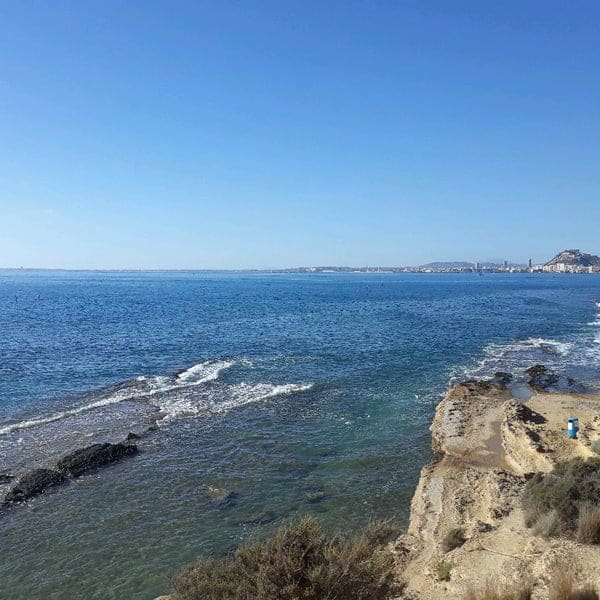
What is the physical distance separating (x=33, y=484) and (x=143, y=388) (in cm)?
1511

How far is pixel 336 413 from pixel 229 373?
41.9 ft

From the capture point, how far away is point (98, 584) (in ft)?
45.2

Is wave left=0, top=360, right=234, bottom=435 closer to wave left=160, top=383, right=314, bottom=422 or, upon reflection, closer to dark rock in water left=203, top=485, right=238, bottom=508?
wave left=160, top=383, right=314, bottom=422

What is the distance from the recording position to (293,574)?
29.5ft

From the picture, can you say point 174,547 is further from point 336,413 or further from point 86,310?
point 86,310

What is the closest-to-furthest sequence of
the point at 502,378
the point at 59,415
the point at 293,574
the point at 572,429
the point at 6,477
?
the point at 293,574
the point at 6,477
the point at 572,429
the point at 59,415
the point at 502,378

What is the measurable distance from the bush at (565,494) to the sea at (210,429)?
4.50m

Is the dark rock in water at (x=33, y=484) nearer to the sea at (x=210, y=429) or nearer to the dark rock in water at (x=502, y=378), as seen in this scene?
the sea at (x=210, y=429)

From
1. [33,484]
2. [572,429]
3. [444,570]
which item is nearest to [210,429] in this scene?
[33,484]

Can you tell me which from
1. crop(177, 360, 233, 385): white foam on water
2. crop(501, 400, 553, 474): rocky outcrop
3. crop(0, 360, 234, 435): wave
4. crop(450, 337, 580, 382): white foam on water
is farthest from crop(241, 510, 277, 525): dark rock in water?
crop(450, 337, 580, 382): white foam on water

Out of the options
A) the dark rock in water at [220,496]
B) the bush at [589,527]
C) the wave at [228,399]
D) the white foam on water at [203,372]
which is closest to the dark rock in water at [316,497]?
the dark rock in water at [220,496]

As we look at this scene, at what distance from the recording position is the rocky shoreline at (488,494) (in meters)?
11.1

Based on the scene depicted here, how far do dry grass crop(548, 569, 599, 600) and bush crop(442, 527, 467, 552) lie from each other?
14.9ft

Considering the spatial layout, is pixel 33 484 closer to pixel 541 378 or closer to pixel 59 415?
pixel 59 415
